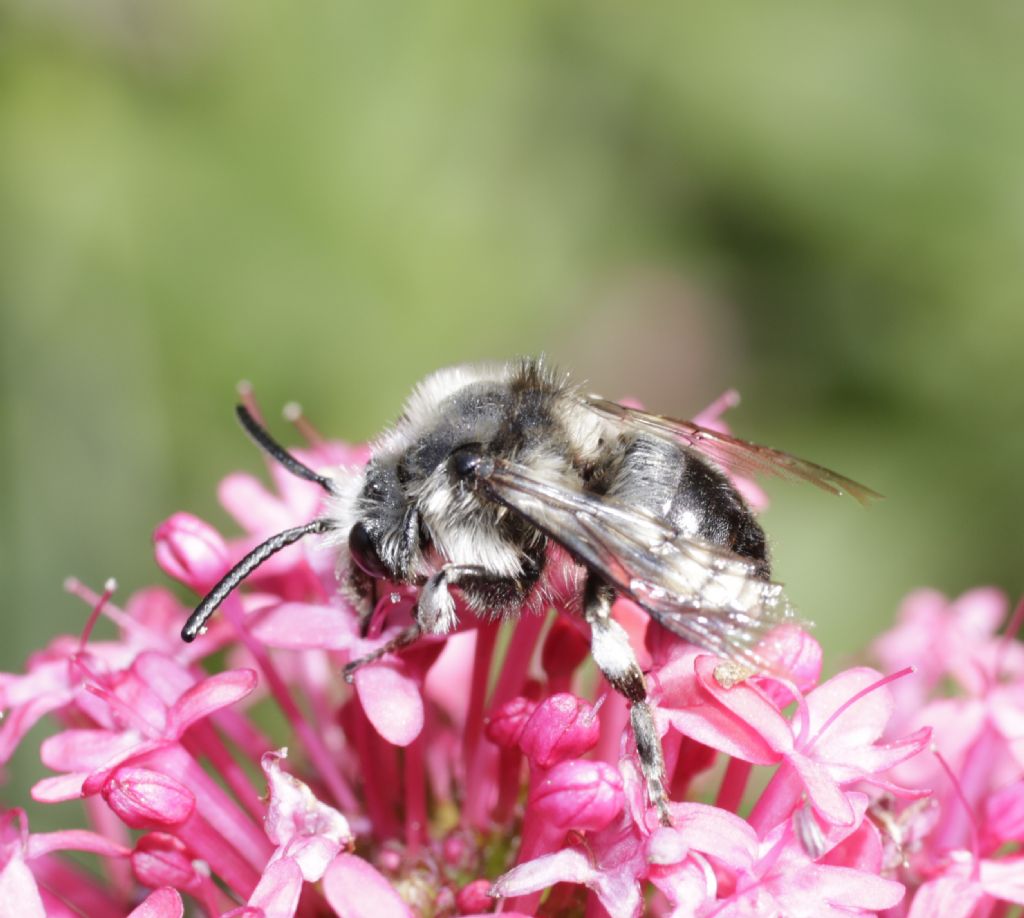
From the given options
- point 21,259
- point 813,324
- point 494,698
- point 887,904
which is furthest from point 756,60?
point 887,904

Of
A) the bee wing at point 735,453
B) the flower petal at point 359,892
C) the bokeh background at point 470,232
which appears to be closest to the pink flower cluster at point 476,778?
the flower petal at point 359,892

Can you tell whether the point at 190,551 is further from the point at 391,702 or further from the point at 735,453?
the point at 735,453

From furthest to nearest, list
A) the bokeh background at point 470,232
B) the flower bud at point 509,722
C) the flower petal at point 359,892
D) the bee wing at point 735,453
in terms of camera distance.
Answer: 1. the bokeh background at point 470,232
2. the bee wing at point 735,453
3. the flower bud at point 509,722
4. the flower petal at point 359,892

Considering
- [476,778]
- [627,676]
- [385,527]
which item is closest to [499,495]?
[385,527]

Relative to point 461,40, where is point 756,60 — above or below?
above

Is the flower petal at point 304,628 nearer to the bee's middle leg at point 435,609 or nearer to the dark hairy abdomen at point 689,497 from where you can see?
the bee's middle leg at point 435,609

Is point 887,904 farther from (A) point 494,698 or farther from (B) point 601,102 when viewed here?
(B) point 601,102
